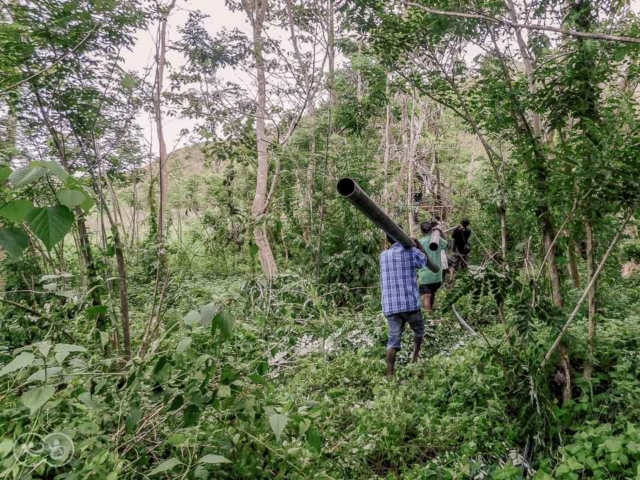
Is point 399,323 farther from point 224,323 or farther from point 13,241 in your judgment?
point 13,241

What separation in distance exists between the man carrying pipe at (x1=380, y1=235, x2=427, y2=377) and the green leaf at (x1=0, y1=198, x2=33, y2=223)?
3434mm

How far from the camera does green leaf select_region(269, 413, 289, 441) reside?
1.36 metres

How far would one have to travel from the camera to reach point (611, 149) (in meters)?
2.23

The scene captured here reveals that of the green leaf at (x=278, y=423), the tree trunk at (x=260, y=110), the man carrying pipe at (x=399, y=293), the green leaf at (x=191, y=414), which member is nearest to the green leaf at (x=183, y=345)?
the green leaf at (x=191, y=414)

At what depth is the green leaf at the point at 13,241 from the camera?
81cm

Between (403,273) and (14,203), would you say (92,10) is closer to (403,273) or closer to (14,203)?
(14,203)

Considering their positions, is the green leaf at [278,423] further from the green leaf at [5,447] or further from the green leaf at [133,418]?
the green leaf at [5,447]

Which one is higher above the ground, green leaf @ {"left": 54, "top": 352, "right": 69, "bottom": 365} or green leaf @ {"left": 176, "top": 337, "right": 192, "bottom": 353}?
green leaf @ {"left": 54, "top": 352, "right": 69, "bottom": 365}

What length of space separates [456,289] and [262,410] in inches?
60.8

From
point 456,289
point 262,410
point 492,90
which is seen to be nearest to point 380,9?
point 492,90

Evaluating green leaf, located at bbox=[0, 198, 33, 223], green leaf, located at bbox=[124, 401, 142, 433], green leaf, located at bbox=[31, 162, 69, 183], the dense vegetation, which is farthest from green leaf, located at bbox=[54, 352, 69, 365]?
green leaf, located at bbox=[31, 162, 69, 183]

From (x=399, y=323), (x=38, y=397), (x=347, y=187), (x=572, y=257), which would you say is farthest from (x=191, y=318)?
(x=399, y=323)

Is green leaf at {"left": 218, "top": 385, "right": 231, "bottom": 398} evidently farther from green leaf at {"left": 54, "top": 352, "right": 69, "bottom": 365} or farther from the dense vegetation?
green leaf at {"left": 54, "top": 352, "right": 69, "bottom": 365}

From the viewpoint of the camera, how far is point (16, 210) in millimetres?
818
